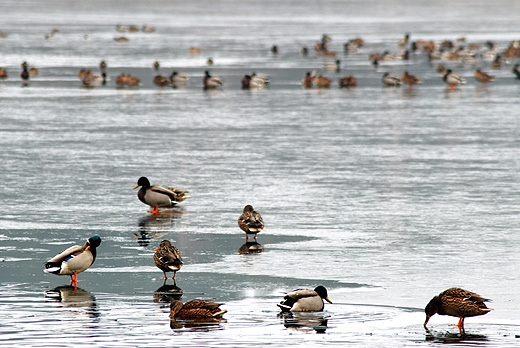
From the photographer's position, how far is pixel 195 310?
392 inches

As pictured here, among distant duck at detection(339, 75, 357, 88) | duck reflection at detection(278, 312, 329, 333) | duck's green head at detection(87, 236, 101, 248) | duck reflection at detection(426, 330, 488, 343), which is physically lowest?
duck reflection at detection(426, 330, 488, 343)

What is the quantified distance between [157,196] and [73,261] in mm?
4447

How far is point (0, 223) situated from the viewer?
48.9ft

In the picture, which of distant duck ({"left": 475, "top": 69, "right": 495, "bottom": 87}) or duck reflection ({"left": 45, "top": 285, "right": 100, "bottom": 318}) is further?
distant duck ({"left": 475, "top": 69, "right": 495, "bottom": 87})

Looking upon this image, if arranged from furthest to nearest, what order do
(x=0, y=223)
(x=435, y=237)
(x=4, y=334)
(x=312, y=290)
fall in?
(x=0, y=223), (x=435, y=237), (x=312, y=290), (x=4, y=334)

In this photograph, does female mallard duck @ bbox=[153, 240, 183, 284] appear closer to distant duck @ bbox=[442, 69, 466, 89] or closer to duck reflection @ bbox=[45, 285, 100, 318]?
duck reflection @ bbox=[45, 285, 100, 318]

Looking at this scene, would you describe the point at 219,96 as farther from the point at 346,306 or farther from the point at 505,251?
the point at 346,306

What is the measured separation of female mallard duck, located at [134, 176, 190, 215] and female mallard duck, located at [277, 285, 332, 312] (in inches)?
228

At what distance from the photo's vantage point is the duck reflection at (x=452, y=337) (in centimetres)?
948

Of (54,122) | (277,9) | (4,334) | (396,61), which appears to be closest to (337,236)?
(4,334)

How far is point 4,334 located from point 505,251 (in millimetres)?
6237

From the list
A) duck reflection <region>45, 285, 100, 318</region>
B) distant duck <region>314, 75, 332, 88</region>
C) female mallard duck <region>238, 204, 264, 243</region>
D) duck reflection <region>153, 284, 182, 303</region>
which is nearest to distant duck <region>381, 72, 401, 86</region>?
distant duck <region>314, 75, 332, 88</region>

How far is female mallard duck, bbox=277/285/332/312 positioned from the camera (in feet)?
33.8

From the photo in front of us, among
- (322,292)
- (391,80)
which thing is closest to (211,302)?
(322,292)
